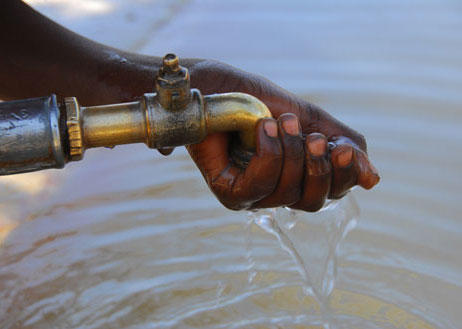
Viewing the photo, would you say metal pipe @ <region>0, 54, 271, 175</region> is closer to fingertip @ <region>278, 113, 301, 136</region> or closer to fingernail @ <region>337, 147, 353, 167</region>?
fingertip @ <region>278, 113, 301, 136</region>

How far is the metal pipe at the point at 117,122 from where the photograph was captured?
4.40 ft

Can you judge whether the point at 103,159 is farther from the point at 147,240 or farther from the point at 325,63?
the point at 325,63

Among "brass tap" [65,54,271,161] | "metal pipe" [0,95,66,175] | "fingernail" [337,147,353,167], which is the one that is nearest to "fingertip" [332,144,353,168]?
"fingernail" [337,147,353,167]

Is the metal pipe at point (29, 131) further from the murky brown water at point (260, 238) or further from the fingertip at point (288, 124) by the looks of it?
the murky brown water at point (260, 238)

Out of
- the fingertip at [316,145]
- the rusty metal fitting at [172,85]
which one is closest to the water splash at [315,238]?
the fingertip at [316,145]

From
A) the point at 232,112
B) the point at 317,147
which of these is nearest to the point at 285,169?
the point at 317,147

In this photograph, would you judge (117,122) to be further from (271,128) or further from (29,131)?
(271,128)

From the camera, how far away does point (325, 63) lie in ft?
11.7

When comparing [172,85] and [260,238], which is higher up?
[172,85]

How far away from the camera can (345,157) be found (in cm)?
164

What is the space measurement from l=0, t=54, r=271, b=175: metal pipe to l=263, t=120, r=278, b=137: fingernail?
2 centimetres

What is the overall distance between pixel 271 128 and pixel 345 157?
204 mm

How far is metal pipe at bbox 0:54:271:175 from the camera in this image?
1.34 m

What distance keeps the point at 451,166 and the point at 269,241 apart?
0.80 m
